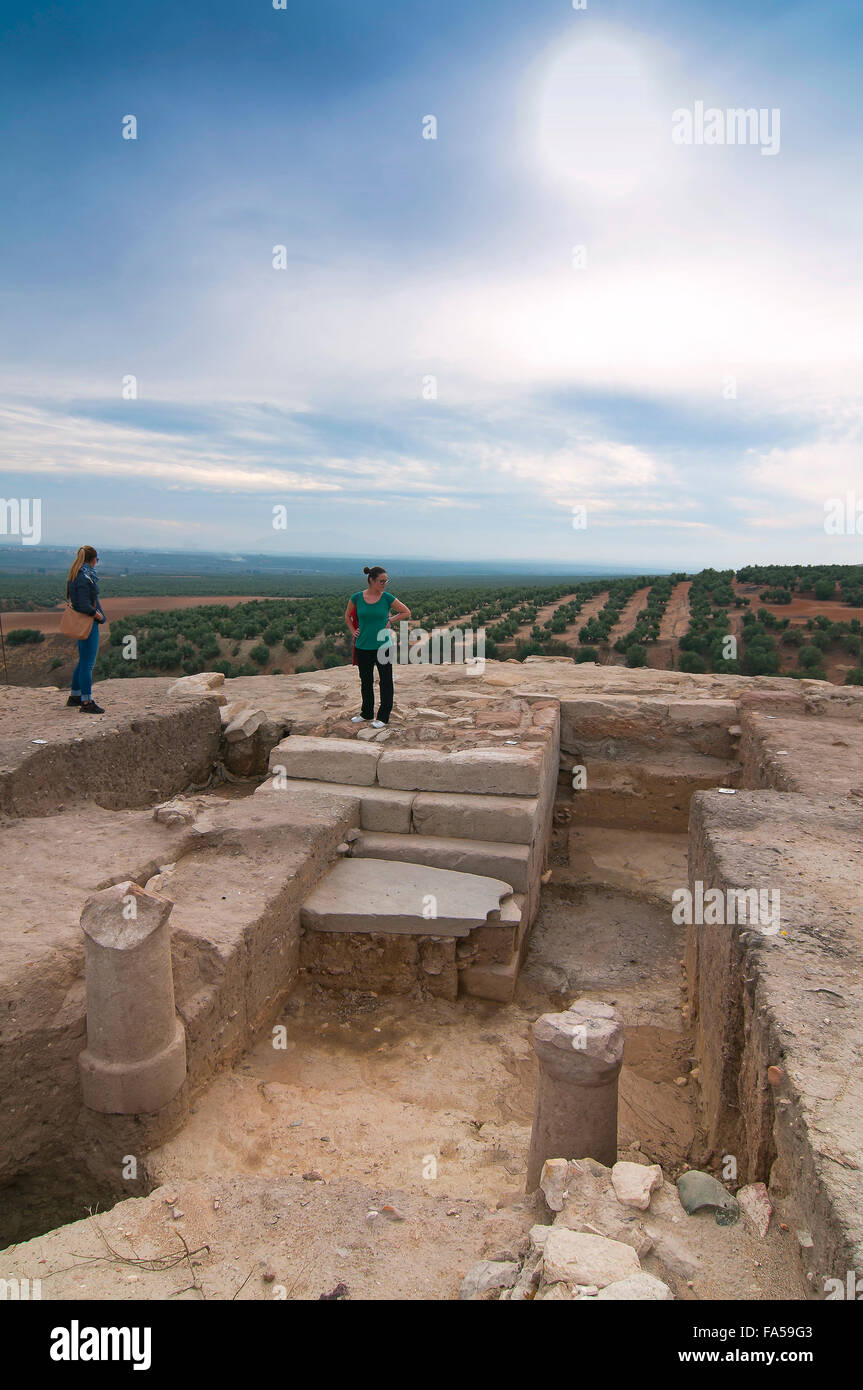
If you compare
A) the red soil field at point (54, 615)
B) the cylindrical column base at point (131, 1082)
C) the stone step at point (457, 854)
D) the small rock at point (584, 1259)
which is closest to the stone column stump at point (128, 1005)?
the cylindrical column base at point (131, 1082)

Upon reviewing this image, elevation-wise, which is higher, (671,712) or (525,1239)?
(671,712)

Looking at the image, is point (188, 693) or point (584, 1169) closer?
point (584, 1169)

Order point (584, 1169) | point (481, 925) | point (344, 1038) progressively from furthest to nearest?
point (481, 925) < point (344, 1038) < point (584, 1169)

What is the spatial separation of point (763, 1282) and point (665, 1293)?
36 centimetres

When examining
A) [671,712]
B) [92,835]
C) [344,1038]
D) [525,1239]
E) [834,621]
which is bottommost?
[344,1038]

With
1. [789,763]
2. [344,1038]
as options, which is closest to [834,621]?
[789,763]

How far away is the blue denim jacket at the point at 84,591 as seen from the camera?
709 centimetres

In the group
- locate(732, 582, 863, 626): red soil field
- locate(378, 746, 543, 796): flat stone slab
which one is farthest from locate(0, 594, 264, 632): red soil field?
locate(732, 582, 863, 626): red soil field

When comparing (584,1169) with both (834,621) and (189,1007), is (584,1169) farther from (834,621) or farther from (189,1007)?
(834,621)

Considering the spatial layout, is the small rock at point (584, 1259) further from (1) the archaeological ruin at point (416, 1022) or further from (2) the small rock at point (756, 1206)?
(2) the small rock at point (756, 1206)

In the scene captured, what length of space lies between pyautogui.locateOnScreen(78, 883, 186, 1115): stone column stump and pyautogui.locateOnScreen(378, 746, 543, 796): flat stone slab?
320cm

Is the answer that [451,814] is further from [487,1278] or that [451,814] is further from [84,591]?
[84,591]

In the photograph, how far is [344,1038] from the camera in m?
4.52

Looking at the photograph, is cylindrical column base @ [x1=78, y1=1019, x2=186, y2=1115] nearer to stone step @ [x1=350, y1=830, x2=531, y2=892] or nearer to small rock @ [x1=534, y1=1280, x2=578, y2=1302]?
small rock @ [x1=534, y1=1280, x2=578, y2=1302]
